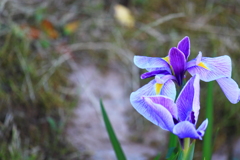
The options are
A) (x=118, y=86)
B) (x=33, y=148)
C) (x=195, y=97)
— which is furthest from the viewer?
(x=118, y=86)

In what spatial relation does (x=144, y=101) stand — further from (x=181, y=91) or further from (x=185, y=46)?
(x=185, y=46)

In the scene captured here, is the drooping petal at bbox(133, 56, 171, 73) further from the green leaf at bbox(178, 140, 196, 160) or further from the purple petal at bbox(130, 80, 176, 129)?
the green leaf at bbox(178, 140, 196, 160)

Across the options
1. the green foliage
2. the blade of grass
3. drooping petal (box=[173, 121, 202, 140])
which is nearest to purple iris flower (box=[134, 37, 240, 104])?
drooping petal (box=[173, 121, 202, 140])

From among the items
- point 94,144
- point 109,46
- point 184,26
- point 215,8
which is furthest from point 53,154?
point 215,8

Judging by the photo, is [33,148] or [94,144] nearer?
[33,148]

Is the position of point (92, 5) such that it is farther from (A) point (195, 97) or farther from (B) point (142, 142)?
(A) point (195, 97)

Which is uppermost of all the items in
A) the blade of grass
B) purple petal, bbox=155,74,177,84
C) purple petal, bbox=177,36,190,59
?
purple petal, bbox=177,36,190,59
